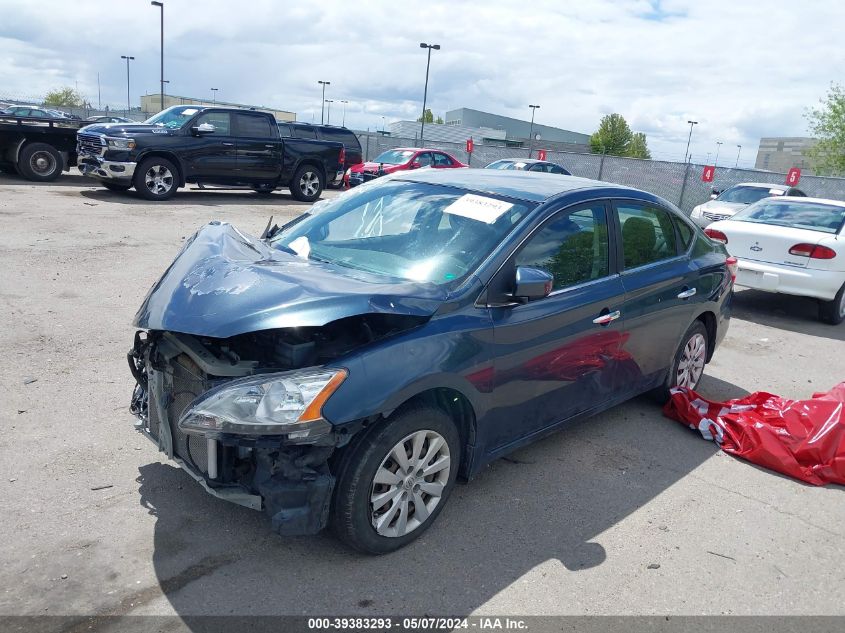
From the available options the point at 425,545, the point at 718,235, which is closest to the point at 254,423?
the point at 425,545

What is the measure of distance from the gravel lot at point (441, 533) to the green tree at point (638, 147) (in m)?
85.2

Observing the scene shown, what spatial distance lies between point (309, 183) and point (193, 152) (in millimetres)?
3447

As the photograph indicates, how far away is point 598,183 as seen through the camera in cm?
477

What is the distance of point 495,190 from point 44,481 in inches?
118

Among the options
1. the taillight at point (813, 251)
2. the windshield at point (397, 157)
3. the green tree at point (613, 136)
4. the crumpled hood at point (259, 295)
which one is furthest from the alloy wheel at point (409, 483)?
the green tree at point (613, 136)

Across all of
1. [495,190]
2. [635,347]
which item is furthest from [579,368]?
[495,190]

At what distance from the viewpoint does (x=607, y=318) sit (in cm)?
430

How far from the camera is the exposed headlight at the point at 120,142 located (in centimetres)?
1391

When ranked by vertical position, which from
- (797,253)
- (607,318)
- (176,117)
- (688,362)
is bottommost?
(688,362)

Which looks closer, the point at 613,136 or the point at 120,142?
the point at 120,142

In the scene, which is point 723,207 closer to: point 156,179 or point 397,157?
point 397,157

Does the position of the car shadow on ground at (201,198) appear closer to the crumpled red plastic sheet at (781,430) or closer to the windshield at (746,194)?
the windshield at (746,194)

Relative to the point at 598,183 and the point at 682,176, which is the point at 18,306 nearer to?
the point at 598,183

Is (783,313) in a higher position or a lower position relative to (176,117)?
lower
